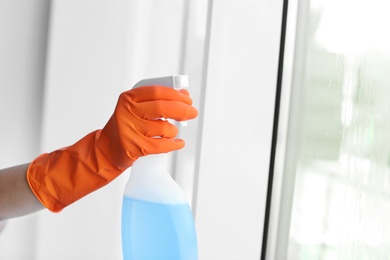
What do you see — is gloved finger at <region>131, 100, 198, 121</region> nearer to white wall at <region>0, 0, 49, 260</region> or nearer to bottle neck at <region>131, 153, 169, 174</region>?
bottle neck at <region>131, 153, 169, 174</region>

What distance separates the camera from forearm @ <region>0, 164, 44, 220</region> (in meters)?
0.96

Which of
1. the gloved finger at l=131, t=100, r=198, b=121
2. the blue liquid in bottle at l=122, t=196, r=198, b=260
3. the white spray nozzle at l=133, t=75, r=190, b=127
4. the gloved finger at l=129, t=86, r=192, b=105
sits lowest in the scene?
the blue liquid in bottle at l=122, t=196, r=198, b=260

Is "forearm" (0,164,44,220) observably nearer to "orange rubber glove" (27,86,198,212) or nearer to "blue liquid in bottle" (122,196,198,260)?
"orange rubber glove" (27,86,198,212)

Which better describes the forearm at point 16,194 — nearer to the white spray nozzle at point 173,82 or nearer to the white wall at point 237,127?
the white spray nozzle at point 173,82

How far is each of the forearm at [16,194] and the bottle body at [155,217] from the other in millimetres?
182

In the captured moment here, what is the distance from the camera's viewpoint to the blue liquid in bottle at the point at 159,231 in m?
0.89

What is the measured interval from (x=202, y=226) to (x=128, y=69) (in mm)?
409

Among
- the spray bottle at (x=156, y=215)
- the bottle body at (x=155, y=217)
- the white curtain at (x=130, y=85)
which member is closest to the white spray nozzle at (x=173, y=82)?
the spray bottle at (x=156, y=215)

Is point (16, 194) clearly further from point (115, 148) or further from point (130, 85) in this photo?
point (130, 85)

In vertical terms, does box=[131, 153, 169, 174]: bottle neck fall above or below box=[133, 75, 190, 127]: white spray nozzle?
below

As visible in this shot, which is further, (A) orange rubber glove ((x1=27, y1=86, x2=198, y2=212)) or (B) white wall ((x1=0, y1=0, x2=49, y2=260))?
(B) white wall ((x1=0, y1=0, x2=49, y2=260))

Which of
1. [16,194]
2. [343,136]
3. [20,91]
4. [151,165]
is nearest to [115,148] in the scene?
[151,165]

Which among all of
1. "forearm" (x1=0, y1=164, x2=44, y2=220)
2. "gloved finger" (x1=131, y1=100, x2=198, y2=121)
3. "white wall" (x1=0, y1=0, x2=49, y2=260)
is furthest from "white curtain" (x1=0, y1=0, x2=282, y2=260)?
"gloved finger" (x1=131, y1=100, x2=198, y2=121)

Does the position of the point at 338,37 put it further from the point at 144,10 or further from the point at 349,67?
the point at 144,10
